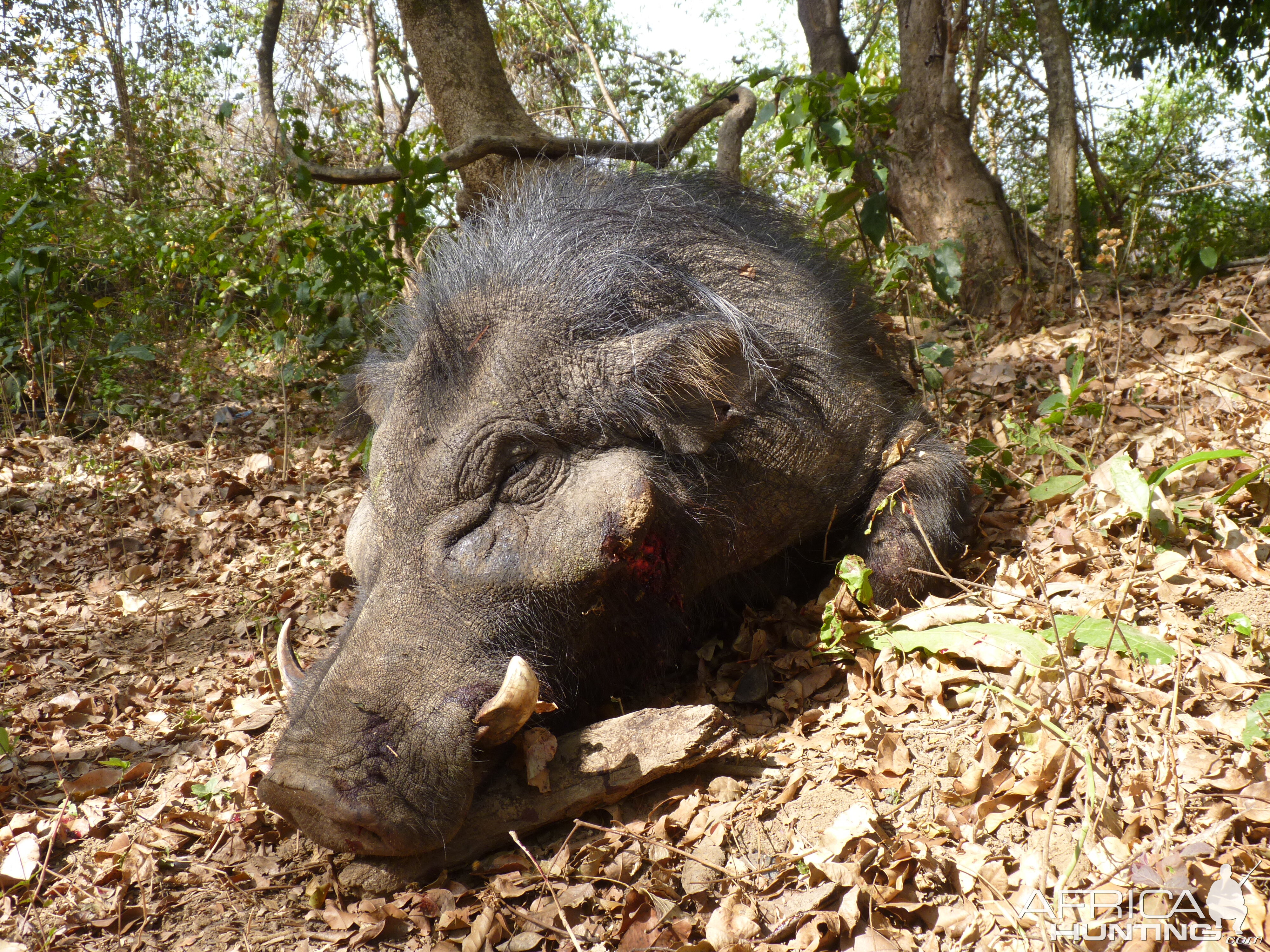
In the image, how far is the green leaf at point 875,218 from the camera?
16.3 feet

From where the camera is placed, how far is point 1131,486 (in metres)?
3.20

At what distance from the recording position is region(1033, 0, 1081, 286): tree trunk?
7160mm

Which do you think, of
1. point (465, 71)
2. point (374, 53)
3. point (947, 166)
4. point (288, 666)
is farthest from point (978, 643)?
point (374, 53)

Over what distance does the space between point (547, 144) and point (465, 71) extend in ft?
2.66

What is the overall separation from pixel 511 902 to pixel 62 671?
8.44 feet

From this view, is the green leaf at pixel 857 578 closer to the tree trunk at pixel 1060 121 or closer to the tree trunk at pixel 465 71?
the tree trunk at pixel 465 71

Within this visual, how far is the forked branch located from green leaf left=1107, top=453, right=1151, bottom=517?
261cm

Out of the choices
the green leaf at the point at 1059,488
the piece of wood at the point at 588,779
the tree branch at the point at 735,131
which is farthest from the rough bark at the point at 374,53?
the piece of wood at the point at 588,779

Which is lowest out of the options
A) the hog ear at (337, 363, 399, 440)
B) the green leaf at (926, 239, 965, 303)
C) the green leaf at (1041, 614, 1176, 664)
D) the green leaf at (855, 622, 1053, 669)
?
the green leaf at (1041, 614, 1176, 664)

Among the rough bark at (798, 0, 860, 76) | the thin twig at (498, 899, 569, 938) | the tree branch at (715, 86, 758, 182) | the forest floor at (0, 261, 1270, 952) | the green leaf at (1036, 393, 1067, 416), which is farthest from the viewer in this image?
the rough bark at (798, 0, 860, 76)

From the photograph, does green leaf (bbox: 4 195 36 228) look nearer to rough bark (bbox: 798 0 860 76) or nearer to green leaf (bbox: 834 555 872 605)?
green leaf (bbox: 834 555 872 605)

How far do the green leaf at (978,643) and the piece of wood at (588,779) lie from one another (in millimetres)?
732

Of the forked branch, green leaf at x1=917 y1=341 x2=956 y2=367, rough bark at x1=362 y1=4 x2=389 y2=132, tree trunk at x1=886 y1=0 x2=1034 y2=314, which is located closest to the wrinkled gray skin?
green leaf at x1=917 y1=341 x2=956 y2=367

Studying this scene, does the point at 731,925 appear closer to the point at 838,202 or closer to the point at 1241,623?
the point at 1241,623
